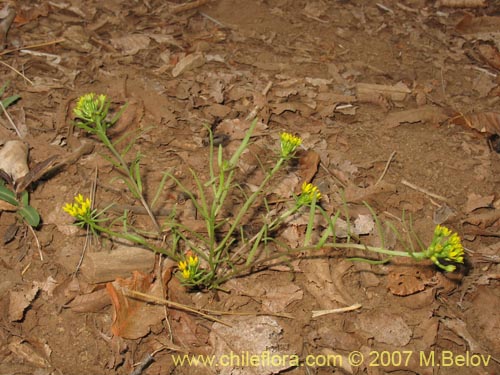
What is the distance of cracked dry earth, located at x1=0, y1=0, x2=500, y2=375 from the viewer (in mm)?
2170

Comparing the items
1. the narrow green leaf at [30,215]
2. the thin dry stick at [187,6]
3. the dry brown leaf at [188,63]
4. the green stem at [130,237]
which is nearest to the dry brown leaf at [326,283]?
the green stem at [130,237]

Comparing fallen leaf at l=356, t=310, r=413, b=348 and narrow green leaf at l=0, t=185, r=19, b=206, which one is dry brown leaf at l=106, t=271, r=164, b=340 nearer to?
narrow green leaf at l=0, t=185, r=19, b=206

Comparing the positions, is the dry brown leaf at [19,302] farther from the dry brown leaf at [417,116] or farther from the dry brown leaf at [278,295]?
the dry brown leaf at [417,116]

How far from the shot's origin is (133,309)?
2180 millimetres

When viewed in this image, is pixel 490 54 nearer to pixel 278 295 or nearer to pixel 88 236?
pixel 278 295

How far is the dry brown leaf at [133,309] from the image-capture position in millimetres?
2125

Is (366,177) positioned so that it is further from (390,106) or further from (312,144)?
(390,106)

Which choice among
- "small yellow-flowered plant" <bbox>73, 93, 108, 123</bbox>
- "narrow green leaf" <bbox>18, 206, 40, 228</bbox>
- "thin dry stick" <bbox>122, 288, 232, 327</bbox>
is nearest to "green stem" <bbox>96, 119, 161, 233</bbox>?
"small yellow-flowered plant" <bbox>73, 93, 108, 123</bbox>

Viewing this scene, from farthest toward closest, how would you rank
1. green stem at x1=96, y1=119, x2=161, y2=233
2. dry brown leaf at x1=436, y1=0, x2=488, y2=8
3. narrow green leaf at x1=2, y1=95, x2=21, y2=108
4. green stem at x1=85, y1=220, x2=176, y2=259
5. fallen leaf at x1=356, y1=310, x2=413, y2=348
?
dry brown leaf at x1=436, y1=0, x2=488, y2=8, narrow green leaf at x1=2, y1=95, x2=21, y2=108, fallen leaf at x1=356, y1=310, x2=413, y2=348, green stem at x1=96, y1=119, x2=161, y2=233, green stem at x1=85, y1=220, x2=176, y2=259

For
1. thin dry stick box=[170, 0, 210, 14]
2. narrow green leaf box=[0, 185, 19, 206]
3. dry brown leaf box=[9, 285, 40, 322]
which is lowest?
dry brown leaf box=[9, 285, 40, 322]

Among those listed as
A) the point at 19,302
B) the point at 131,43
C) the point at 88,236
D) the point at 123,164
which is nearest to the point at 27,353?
the point at 19,302

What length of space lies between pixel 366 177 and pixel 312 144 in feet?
1.28

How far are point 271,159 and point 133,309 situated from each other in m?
1.20

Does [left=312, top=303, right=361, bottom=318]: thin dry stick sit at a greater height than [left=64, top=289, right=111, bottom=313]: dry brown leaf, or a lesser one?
greater
